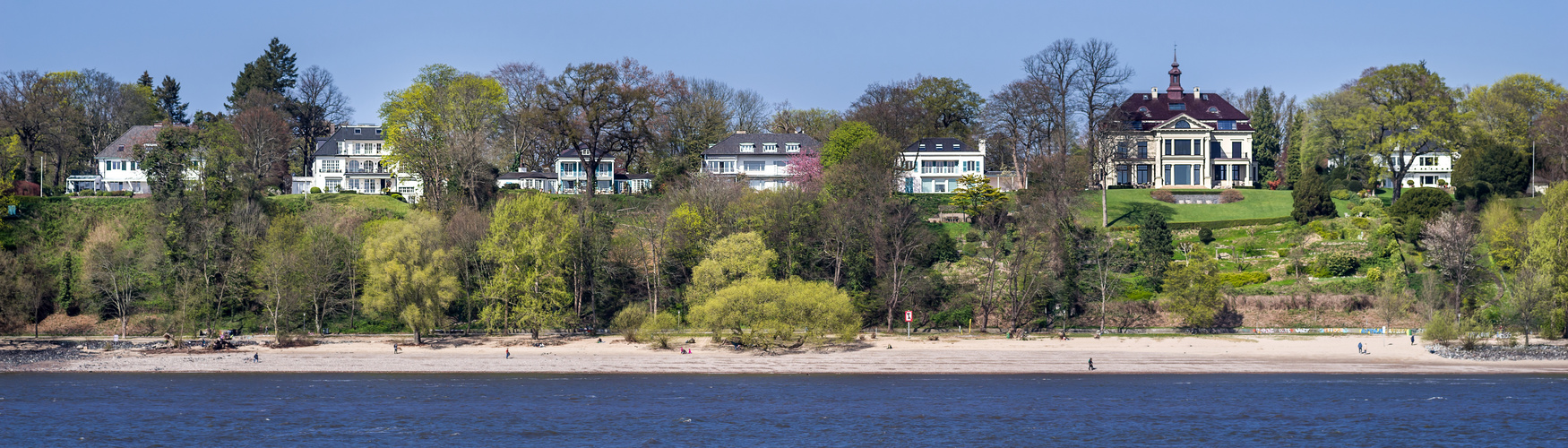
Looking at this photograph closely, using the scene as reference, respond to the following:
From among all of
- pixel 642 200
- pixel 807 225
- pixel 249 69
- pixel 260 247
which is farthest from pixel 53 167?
pixel 807 225

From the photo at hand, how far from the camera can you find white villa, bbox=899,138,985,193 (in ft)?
323

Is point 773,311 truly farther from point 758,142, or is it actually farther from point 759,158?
point 758,142

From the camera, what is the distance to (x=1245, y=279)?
6788 centimetres

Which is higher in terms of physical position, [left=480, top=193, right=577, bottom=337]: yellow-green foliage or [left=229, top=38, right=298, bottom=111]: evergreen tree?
[left=229, top=38, right=298, bottom=111]: evergreen tree

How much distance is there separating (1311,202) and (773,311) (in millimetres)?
43436

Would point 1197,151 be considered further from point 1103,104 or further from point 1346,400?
point 1346,400

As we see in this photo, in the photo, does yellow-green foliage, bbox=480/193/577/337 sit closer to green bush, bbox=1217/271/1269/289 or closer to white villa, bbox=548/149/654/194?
white villa, bbox=548/149/654/194

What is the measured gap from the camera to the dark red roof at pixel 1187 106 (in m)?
104

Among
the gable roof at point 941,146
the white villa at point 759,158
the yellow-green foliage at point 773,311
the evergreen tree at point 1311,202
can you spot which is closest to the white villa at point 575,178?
the white villa at point 759,158

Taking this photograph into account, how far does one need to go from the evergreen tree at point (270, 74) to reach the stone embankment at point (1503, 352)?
100365 mm

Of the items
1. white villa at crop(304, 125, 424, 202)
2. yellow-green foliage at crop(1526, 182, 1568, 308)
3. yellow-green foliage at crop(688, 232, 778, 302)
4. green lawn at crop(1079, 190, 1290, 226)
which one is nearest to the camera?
yellow-green foliage at crop(1526, 182, 1568, 308)

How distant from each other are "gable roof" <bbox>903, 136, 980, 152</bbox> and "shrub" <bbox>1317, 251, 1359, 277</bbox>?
115ft

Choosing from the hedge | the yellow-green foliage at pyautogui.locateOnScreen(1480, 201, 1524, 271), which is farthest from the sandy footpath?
the hedge

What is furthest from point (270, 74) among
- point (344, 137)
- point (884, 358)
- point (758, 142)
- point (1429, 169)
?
point (1429, 169)
